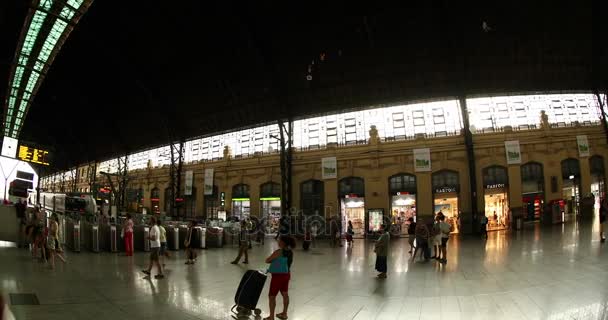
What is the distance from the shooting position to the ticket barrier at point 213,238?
19469 mm

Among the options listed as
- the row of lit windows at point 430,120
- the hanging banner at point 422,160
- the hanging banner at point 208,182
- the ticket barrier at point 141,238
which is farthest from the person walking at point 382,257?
the hanging banner at point 208,182

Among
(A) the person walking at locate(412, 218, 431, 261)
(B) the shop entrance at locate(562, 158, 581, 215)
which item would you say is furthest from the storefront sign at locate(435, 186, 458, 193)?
(A) the person walking at locate(412, 218, 431, 261)

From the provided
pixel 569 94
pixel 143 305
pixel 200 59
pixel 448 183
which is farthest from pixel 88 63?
pixel 569 94

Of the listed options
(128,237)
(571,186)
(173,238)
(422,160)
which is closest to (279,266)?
(128,237)

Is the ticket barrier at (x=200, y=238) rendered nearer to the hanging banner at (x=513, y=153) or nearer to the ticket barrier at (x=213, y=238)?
the ticket barrier at (x=213, y=238)

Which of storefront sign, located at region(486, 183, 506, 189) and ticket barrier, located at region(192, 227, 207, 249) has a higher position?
storefront sign, located at region(486, 183, 506, 189)

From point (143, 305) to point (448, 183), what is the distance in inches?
881

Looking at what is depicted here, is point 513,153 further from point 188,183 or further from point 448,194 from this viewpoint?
point 188,183

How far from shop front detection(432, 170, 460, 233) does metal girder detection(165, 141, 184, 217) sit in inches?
900

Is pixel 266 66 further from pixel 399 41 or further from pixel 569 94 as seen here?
pixel 569 94

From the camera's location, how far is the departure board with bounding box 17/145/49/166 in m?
19.2

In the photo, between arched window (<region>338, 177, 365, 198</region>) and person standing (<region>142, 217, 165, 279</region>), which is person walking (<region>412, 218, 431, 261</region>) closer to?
person standing (<region>142, 217, 165, 279</region>)

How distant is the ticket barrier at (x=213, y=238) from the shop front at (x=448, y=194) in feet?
49.7

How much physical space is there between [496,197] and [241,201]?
2080 cm
